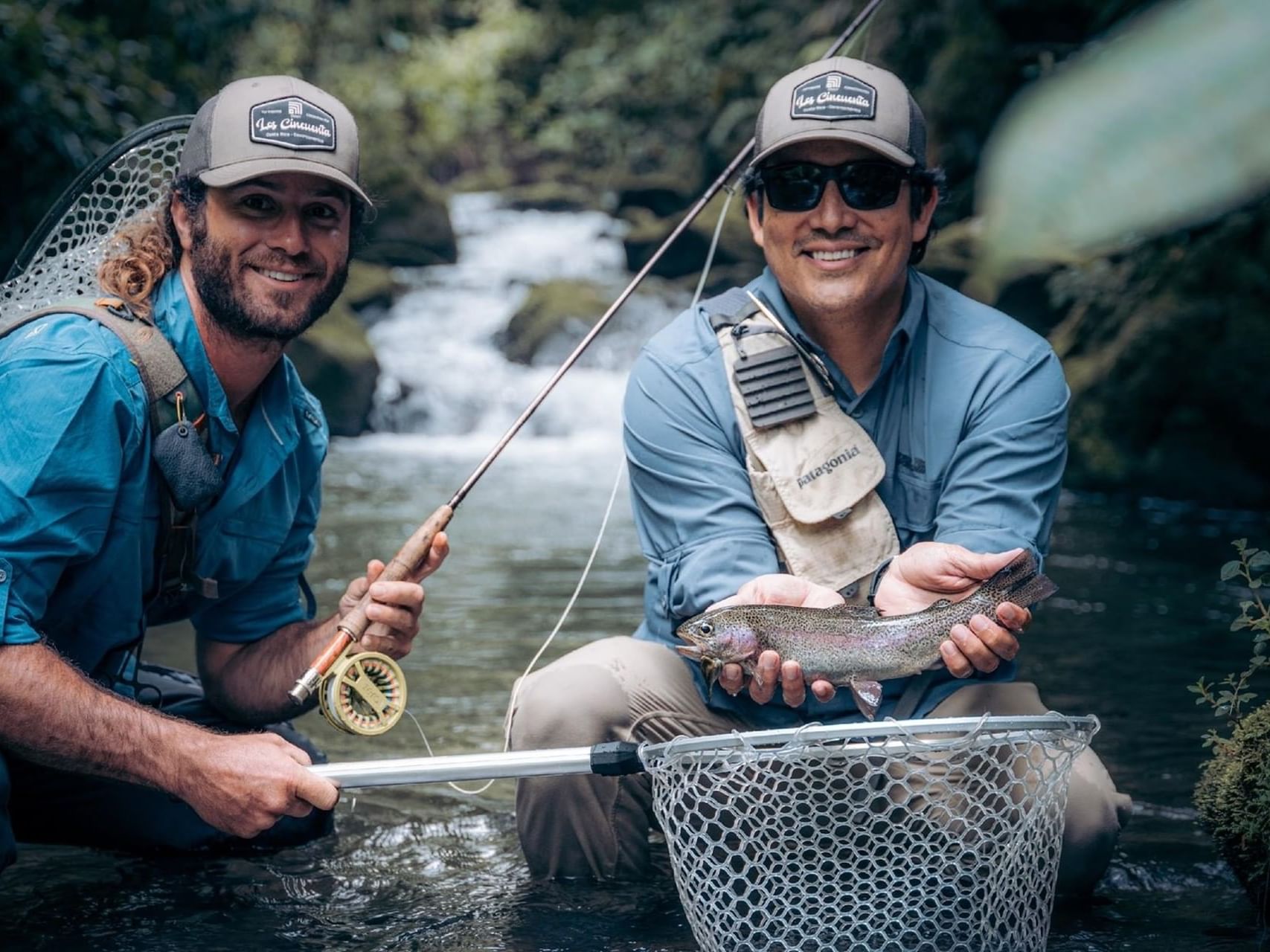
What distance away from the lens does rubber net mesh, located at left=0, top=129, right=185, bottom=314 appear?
299cm

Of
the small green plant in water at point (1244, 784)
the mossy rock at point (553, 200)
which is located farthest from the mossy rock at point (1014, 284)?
the mossy rock at point (553, 200)

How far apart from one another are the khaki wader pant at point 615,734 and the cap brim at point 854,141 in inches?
44.3

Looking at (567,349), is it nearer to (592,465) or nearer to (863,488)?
(592,465)

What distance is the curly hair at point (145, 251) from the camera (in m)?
2.91

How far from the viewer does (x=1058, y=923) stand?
279cm

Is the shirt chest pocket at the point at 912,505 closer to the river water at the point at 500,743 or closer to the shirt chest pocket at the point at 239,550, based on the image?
the river water at the point at 500,743

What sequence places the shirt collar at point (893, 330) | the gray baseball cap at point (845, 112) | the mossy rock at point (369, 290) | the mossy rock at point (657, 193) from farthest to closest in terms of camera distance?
the mossy rock at point (657, 193) < the mossy rock at point (369, 290) < the shirt collar at point (893, 330) < the gray baseball cap at point (845, 112)

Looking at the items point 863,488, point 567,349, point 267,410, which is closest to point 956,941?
point 863,488

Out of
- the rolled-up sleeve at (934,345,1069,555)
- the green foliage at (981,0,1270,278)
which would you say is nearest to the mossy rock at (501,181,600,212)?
the rolled-up sleeve at (934,345,1069,555)

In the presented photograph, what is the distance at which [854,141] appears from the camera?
2.97 metres

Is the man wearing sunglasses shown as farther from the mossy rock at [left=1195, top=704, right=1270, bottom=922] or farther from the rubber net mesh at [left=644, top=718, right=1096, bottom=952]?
the rubber net mesh at [left=644, top=718, right=1096, bottom=952]

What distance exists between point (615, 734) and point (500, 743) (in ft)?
3.81

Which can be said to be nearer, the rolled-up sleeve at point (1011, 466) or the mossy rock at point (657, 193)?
the rolled-up sleeve at point (1011, 466)

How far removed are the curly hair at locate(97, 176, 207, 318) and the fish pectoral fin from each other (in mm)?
1608
